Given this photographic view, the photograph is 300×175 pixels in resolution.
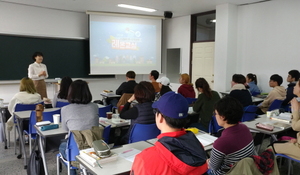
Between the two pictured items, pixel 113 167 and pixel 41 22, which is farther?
pixel 41 22

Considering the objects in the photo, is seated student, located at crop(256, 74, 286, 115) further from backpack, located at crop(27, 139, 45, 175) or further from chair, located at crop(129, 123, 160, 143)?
backpack, located at crop(27, 139, 45, 175)

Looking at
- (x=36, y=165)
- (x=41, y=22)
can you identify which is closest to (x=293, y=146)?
(x=36, y=165)

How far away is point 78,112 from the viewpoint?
2543 mm

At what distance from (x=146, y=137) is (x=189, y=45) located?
6.04 meters

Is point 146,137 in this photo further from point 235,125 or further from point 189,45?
point 189,45

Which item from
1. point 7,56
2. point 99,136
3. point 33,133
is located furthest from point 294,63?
point 7,56

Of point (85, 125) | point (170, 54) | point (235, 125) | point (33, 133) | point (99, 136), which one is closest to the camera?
point (235, 125)

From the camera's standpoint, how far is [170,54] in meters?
9.31

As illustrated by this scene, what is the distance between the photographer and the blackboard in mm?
6500

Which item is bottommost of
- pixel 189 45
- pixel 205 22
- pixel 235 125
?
pixel 235 125

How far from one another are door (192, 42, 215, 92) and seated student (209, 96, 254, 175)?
19.0 ft

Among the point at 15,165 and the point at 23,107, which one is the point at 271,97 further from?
the point at 15,165

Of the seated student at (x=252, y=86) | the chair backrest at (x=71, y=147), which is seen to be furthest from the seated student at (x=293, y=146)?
the seated student at (x=252, y=86)

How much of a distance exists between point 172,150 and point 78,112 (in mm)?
1552
